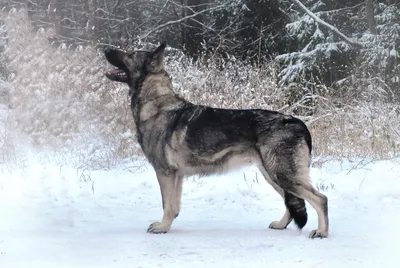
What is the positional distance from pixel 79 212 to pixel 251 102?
176 inches

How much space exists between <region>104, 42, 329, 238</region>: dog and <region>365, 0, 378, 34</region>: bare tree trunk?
15463 mm

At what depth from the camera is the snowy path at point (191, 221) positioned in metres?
3.79

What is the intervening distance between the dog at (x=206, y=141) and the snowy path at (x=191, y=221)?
290 millimetres

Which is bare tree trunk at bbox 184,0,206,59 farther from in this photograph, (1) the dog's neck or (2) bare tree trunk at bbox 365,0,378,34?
(1) the dog's neck

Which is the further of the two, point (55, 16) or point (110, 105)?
point (55, 16)

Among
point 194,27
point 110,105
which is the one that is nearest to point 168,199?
point 110,105

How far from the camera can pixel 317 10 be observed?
20172 millimetres

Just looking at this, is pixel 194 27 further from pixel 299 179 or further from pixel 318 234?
pixel 318 234

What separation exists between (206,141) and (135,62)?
1.07 meters

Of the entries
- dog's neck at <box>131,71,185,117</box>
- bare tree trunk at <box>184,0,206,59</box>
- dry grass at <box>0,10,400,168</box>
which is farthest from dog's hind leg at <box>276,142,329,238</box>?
bare tree trunk at <box>184,0,206,59</box>

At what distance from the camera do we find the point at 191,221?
550 cm

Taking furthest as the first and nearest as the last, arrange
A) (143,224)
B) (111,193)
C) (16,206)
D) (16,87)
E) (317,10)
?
1. (317,10)
2. (16,87)
3. (111,193)
4. (16,206)
5. (143,224)

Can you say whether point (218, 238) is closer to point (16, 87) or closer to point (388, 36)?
point (16, 87)

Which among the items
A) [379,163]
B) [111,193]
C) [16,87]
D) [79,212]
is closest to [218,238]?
[79,212]
